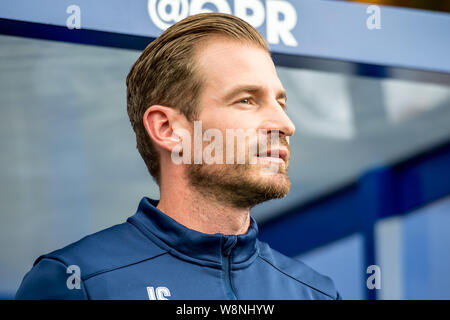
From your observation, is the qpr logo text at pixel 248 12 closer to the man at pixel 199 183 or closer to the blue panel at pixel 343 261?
the man at pixel 199 183

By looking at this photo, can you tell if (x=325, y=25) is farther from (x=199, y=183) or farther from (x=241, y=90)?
(x=199, y=183)

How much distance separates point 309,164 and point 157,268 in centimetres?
400

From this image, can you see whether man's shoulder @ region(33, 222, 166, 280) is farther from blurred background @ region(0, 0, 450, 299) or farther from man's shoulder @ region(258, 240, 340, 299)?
blurred background @ region(0, 0, 450, 299)

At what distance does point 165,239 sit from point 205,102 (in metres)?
0.33

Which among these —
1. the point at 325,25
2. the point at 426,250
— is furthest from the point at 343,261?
the point at 325,25

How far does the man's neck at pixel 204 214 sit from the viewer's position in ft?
4.94

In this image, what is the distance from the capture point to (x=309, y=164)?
17.5 feet

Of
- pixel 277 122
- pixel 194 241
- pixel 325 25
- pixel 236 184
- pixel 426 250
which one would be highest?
pixel 325 25

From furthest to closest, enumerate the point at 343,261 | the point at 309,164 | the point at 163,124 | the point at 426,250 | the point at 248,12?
the point at 343,261, the point at 309,164, the point at 426,250, the point at 248,12, the point at 163,124

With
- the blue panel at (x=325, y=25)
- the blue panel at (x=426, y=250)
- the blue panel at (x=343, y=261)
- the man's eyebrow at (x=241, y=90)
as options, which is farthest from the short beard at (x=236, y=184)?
the blue panel at (x=343, y=261)

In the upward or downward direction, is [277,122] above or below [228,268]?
above

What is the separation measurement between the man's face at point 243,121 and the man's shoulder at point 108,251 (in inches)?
7.2
